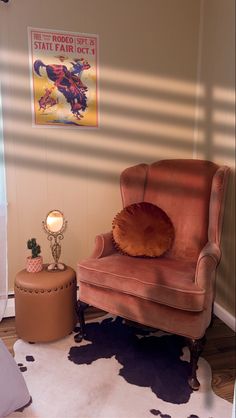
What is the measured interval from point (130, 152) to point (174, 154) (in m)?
0.35

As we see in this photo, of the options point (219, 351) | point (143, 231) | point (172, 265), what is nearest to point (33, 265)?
point (143, 231)

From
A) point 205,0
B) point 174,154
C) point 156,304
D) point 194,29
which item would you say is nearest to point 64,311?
point 156,304

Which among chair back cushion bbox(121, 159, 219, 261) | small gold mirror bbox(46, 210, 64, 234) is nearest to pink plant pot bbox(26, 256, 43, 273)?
small gold mirror bbox(46, 210, 64, 234)

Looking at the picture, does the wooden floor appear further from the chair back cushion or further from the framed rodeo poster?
the framed rodeo poster

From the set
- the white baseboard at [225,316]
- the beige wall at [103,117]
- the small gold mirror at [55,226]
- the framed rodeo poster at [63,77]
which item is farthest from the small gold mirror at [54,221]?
the white baseboard at [225,316]

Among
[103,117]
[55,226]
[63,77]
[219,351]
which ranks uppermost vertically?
[63,77]

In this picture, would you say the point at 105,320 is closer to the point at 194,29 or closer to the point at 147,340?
the point at 147,340

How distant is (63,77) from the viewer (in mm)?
2205

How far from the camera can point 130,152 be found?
2428mm

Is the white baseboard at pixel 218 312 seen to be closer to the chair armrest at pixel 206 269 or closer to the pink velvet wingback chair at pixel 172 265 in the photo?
the pink velvet wingback chair at pixel 172 265

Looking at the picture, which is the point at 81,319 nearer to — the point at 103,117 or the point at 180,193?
the point at 180,193

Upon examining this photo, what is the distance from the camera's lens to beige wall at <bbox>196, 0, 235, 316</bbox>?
1938mm

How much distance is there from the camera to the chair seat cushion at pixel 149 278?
1604 mm

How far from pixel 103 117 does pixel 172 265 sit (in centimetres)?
111
